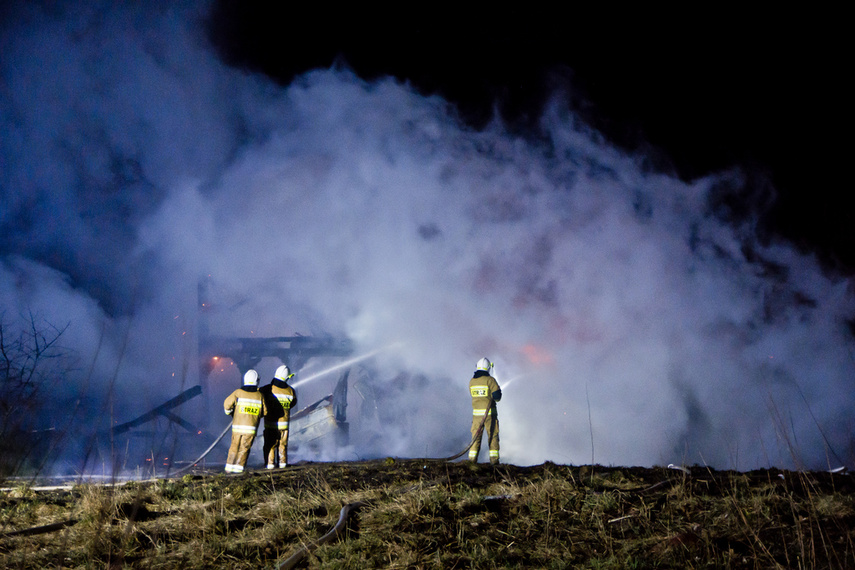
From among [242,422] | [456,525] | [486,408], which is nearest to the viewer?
[456,525]

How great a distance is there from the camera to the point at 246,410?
8.14 m

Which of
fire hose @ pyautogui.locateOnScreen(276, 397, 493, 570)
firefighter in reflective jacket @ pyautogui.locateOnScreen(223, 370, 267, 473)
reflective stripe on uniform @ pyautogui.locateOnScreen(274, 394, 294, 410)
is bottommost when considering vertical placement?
fire hose @ pyautogui.locateOnScreen(276, 397, 493, 570)

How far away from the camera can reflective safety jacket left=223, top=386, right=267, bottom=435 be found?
809 cm

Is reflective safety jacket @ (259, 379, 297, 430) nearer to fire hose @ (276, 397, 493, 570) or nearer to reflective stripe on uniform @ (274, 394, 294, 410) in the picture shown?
reflective stripe on uniform @ (274, 394, 294, 410)

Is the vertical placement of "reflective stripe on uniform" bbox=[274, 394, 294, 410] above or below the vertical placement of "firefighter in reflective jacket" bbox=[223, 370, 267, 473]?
above

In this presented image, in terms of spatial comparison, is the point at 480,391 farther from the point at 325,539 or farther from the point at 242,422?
the point at 325,539

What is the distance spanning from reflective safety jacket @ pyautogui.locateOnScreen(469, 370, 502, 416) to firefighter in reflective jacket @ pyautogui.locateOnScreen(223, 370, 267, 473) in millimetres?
3534

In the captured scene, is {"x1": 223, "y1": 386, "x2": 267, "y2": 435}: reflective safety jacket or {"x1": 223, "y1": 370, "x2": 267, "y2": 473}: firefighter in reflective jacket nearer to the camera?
{"x1": 223, "y1": 370, "x2": 267, "y2": 473}: firefighter in reflective jacket

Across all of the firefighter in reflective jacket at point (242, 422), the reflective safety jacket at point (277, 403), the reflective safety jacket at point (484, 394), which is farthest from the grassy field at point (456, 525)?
the reflective safety jacket at point (277, 403)

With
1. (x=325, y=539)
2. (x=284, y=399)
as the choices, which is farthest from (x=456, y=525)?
(x=284, y=399)

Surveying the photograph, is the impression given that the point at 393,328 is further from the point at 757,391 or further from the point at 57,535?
the point at 57,535

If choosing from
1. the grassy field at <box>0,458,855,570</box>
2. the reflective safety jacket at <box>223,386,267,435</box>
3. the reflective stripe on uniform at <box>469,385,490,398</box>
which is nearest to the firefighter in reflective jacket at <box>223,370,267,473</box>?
the reflective safety jacket at <box>223,386,267,435</box>

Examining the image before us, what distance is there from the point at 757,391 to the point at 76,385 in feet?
70.4

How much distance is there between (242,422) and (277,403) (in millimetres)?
878
